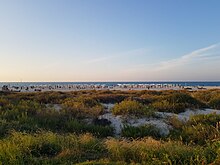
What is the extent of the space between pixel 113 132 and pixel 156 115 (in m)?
3.19

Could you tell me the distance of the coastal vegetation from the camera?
7855mm

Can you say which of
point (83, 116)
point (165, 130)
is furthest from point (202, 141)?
point (83, 116)

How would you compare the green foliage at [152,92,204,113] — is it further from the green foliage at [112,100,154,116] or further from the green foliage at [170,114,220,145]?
the green foliage at [170,114,220,145]

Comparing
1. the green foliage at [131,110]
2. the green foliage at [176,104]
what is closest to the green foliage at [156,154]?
the green foliage at [131,110]

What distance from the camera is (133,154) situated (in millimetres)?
8258

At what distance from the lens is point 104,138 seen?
12.5 meters

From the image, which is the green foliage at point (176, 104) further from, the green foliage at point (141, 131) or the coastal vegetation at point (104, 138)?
the green foliage at point (141, 131)

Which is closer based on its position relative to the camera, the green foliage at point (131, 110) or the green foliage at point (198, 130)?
the green foliage at point (198, 130)

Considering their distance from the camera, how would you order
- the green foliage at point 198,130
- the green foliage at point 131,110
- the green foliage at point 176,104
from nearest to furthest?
the green foliage at point 198,130
the green foliage at point 131,110
the green foliage at point 176,104

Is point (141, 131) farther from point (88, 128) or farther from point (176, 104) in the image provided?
point (176, 104)

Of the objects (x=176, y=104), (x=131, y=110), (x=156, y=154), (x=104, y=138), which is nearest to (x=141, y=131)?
(x=104, y=138)

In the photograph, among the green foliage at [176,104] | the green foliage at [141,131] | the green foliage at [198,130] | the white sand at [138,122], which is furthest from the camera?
the green foliage at [176,104]

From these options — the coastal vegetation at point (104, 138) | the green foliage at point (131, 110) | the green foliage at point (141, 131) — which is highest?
the green foliage at point (131, 110)

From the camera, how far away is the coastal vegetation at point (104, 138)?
7.86 m
